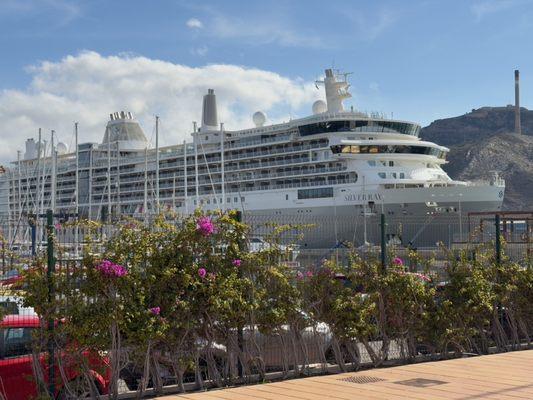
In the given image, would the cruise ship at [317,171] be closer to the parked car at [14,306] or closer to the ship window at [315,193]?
the ship window at [315,193]

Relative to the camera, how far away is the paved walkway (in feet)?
23.9

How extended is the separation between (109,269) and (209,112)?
204 feet

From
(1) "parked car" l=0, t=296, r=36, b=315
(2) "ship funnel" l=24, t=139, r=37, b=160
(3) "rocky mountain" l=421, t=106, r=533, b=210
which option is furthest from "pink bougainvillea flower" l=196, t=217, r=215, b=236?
(3) "rocky mountain" l=421, t=106, r=533, b=210

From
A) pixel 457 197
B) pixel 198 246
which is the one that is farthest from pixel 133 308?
pixel 457 197

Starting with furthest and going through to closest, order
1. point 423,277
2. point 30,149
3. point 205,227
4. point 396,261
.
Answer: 1. point 30,149
2. point 423,277
3. point 396,261
4. point 205,227

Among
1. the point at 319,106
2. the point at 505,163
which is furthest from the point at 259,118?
the point at 505,163

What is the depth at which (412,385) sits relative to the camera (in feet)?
25.8

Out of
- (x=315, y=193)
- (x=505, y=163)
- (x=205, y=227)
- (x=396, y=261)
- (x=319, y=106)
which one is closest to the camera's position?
(x=205, y=227)

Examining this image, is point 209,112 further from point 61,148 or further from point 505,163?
point 505,163

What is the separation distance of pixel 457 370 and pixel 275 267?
2583mm

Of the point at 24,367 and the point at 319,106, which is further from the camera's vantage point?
the point at 319,106

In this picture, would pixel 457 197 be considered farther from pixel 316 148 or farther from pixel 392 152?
pixel 316 148

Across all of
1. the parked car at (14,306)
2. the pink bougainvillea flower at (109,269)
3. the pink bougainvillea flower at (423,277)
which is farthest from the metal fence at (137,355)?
the pink bougainvillea flower at (423,277)

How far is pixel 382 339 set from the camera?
390 inches
